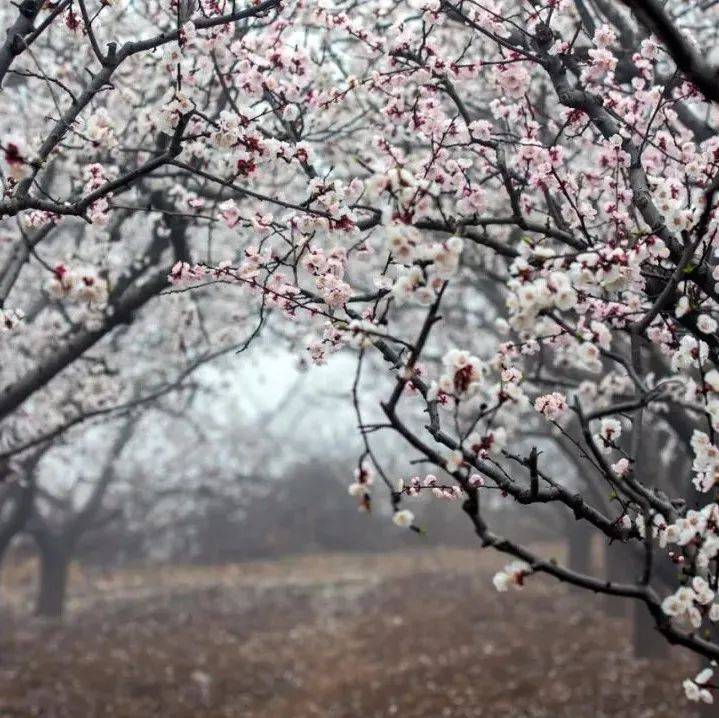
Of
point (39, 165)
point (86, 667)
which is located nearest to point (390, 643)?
point (86, 667)

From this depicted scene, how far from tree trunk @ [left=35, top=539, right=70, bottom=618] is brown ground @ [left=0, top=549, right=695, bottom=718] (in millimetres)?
541

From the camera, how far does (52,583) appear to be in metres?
15.4

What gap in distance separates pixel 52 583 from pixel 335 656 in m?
7.06

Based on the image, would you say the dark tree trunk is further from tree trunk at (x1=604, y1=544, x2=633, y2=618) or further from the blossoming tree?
the blossoming tree

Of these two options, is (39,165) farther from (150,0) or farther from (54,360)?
(150,0)

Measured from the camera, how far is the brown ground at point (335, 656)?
920cm

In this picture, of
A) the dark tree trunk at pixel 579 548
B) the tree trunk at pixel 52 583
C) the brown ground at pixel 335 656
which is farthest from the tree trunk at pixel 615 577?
the tree trunk at pixel 52 583

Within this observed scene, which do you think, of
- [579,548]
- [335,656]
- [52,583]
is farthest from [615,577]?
[52,583]

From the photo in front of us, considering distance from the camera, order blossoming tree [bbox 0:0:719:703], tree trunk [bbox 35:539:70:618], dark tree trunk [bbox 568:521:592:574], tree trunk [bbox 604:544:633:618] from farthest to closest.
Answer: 1. dark tree trunk [bbox 568:521:592:574]
2. tree trunk [bbox 35:539:70:618]
3. tree trunk [bbox 604:544:633:618]
4. blossoming tree [bbox 0:0:719:703]

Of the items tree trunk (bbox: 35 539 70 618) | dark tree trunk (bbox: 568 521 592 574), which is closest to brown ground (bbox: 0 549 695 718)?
tree trunk (bbox: 35 539 70 618)

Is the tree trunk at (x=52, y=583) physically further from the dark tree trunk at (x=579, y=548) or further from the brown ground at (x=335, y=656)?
the dark tree trunk at (x=579, y=548)

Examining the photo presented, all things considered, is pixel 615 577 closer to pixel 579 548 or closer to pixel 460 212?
pixel 579 548

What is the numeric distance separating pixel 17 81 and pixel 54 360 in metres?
3.50

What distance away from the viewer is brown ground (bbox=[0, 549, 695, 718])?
9203mm
